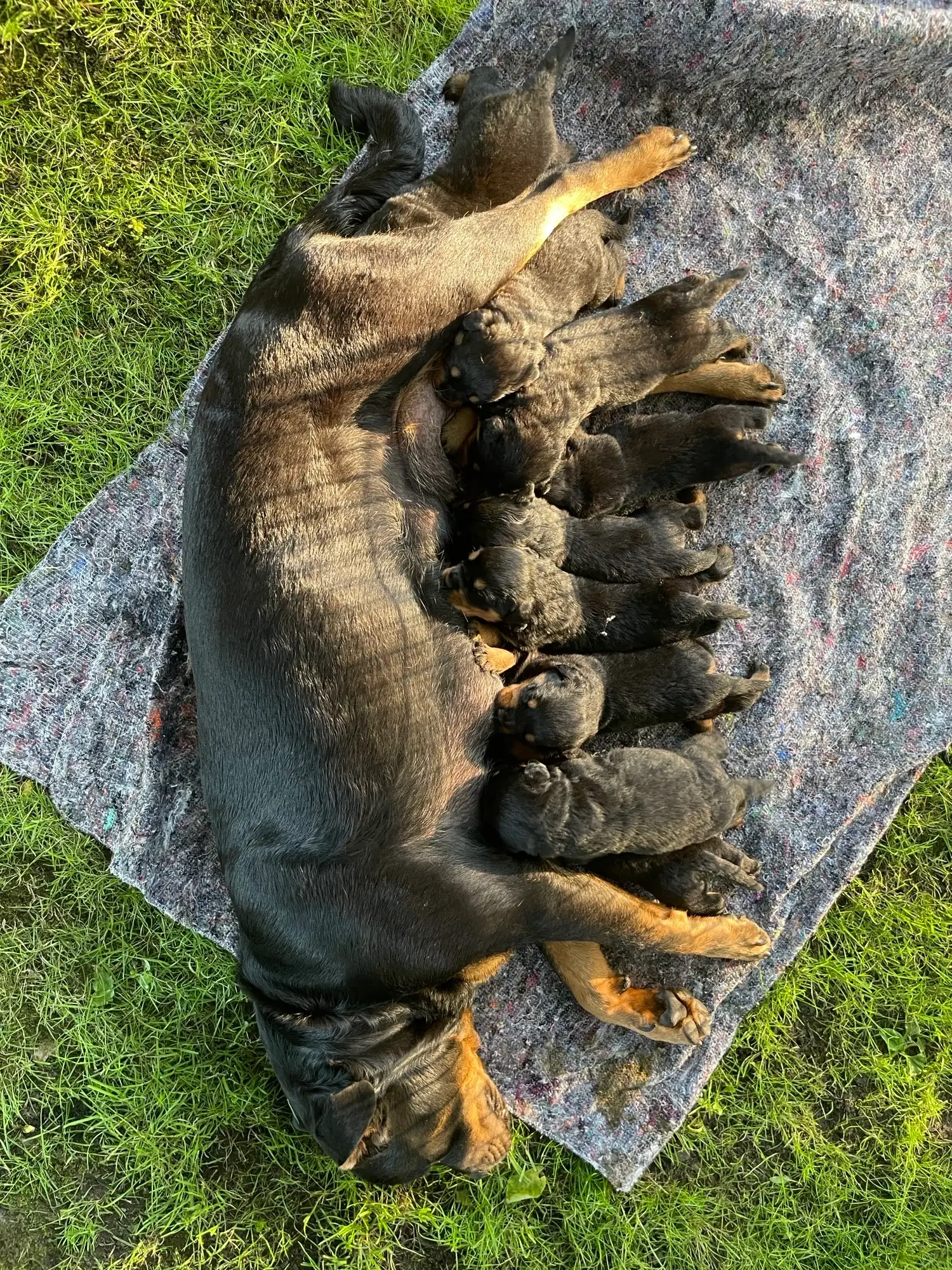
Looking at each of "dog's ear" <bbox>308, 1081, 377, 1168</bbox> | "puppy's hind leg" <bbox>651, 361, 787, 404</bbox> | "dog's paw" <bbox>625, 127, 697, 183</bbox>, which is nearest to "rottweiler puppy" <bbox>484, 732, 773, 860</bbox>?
"dog's ear" <bbox>308, 1081, 377, 1168</bbox>

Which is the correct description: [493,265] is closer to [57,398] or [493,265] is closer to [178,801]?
[57,398]

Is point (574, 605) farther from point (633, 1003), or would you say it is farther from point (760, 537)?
point (633, 1003)

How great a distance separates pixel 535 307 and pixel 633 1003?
248 centimetres

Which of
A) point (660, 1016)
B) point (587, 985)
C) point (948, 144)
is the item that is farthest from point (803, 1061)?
point (948, 144)

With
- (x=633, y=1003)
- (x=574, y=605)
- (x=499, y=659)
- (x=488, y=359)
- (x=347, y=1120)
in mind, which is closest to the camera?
(x=347, y=1120)

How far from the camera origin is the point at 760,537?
3.67 m

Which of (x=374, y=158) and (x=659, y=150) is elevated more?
(x=374, y=158)

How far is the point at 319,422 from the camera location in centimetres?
277

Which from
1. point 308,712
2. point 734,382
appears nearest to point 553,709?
point 308,712

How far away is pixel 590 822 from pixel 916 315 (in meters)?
A: 2.49

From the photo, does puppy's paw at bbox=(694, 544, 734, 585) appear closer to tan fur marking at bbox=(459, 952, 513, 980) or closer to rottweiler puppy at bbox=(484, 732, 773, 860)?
rottweiler puppy at bbox=(484, 732, 773, 860)

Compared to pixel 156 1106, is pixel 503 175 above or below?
above

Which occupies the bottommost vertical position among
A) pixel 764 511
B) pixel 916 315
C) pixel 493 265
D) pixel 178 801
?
pixel 178 801

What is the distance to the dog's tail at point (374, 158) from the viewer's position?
3.16m
